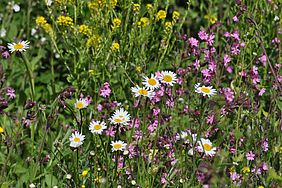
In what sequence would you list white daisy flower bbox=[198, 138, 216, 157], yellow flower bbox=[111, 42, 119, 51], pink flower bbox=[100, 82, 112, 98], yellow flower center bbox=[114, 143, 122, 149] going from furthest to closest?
yellow flower bbox=[111, 42, 119, 51] → pink flower bbox=[100, 82, 112, 98] → yellow flower center bbox=[114, 143, 122, 149] → white daisy flower bbox=[198, 138, 216, 157]

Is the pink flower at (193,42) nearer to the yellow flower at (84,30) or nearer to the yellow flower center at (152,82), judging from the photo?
the yellow flower at (84,30)

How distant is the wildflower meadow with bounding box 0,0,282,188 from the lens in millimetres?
2395

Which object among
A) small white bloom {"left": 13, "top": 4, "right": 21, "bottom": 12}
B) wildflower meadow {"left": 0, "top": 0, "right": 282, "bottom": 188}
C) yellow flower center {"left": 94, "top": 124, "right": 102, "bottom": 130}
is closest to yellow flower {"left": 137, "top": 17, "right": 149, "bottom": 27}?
wildflower meadow {"left": 0, "top": 0, "right": 282, "bottom": 188}

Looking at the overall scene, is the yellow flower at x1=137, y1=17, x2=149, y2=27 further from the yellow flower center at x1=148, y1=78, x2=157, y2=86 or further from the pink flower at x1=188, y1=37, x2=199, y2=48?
the yellow flower center at x1=148, y1=78, x2=157, y2=86

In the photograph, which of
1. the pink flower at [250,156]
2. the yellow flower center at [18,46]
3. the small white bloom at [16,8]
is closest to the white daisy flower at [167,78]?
the pink flower at [250,156]

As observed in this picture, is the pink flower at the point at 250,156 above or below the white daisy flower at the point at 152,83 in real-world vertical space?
below

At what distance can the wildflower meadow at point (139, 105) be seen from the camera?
2.39 m

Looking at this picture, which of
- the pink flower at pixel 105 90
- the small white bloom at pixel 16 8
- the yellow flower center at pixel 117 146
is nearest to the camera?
the yellow flower center at pixel 117 146

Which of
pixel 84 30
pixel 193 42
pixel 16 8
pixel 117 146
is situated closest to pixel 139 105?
pixel 117 146

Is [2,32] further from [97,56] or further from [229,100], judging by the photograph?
[229,100]

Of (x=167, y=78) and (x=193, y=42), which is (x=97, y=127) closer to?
(x=167, y=78)

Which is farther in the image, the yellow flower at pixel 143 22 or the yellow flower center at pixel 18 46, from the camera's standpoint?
the yellow flower at pixel 143 22

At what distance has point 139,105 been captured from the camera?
2.50 m

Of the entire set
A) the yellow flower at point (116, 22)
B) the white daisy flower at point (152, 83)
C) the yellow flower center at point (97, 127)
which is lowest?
the yellow flower center at point (97, 127)
